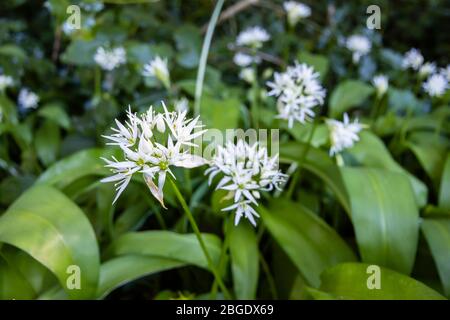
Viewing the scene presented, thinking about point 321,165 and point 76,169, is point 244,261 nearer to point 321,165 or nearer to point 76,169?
point 321,165

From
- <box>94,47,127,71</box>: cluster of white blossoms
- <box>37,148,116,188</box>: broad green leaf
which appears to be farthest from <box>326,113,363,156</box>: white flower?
<box>94,47,127,71</box>: cluster of white blossoms

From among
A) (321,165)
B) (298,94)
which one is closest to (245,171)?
(298,94)

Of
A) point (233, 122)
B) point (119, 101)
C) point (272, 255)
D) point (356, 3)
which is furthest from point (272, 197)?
point (356, 3)

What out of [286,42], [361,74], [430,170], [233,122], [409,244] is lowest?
[409,244]

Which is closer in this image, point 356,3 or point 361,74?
point 361,74
